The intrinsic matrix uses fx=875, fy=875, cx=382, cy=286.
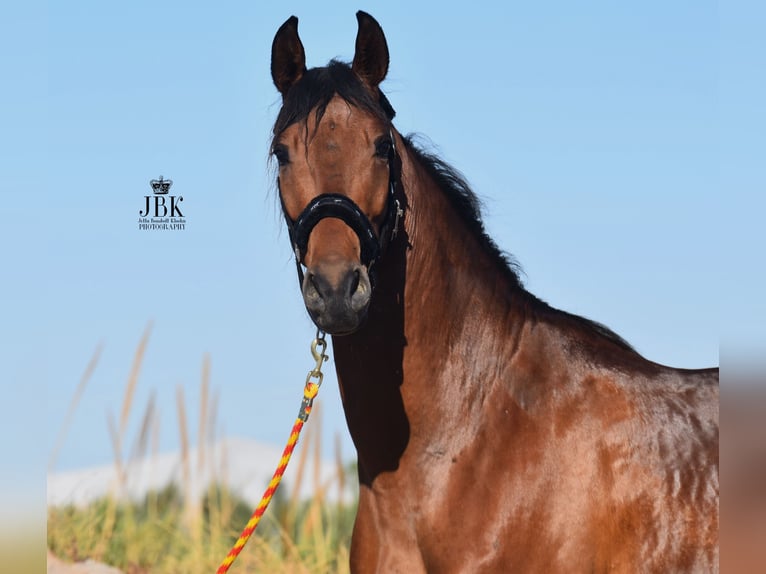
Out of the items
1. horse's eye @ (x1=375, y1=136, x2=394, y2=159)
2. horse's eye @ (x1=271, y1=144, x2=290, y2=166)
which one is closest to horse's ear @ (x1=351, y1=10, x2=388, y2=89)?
horse's eye @ (x1=375, y1=136, x2=394, y2=159)

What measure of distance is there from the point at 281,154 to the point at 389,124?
0.50m

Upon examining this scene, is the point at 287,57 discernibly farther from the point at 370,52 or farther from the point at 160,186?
the point at 160,186

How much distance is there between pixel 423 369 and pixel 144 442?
4.22m

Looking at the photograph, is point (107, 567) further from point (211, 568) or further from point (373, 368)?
point (373, 368)

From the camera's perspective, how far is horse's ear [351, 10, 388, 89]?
3.85m

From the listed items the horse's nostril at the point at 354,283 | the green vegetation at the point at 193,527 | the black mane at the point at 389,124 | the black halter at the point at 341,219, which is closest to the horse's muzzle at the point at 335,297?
the horse's nostril at the point at 354,283

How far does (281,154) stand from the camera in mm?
3621

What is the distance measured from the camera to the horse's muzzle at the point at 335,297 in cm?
319

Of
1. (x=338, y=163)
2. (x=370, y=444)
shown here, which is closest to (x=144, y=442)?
(x=370, y=444)

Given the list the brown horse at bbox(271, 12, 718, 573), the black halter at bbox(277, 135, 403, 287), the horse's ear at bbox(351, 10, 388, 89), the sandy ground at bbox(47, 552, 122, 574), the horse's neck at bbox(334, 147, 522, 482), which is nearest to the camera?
the black halter at bbox(277, 135, 403, 287)

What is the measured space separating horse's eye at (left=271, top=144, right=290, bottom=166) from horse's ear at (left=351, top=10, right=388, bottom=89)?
541mm

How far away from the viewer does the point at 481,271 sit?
4012 mm

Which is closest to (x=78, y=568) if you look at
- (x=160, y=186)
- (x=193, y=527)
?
(x=193, y=527)

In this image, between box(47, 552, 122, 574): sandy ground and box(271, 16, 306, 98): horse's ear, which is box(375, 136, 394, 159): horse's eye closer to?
box(271, 16, 306, 98): horse's ear
